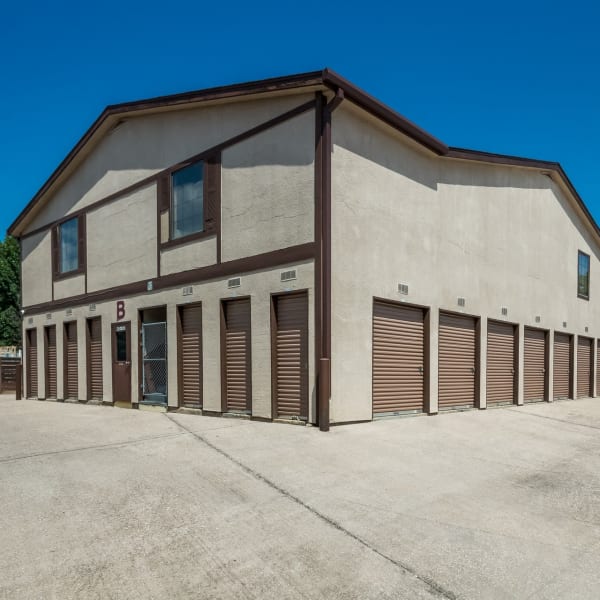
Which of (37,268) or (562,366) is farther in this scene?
(37,268)

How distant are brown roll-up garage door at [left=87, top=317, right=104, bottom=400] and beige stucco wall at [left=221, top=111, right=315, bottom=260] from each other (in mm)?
6795

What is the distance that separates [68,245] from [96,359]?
454cm

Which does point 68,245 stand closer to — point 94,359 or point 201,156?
point 94,359

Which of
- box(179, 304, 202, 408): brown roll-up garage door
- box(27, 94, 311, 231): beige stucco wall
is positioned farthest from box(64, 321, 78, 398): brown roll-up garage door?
box(179, 304, 202, 408): brown roll-up garage door

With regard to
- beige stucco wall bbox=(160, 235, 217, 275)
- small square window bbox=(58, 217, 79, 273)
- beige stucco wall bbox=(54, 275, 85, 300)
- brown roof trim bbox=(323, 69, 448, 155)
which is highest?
brown roof trim bbox=(323, 69, 448, 155)

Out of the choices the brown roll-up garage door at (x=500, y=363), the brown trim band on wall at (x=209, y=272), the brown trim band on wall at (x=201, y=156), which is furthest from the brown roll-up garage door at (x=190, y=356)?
the brown roll-up garage door at (x=500, y=363)

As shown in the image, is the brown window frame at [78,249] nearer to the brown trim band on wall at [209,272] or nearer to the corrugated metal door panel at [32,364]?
the brown trim band on wall at [209,272]

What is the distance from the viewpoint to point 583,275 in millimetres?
20297

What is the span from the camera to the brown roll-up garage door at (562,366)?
1792 centimetres

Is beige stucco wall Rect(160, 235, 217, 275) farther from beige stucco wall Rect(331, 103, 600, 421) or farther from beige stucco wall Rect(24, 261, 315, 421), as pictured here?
beige stucco wall Rect(331, 103, 600, 421)

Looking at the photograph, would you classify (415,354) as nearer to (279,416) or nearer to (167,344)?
(279,416)

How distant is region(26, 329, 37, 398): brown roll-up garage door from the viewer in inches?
757

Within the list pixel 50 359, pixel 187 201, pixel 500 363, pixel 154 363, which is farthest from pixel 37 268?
pixel 500 363

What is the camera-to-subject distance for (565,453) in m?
8.35
